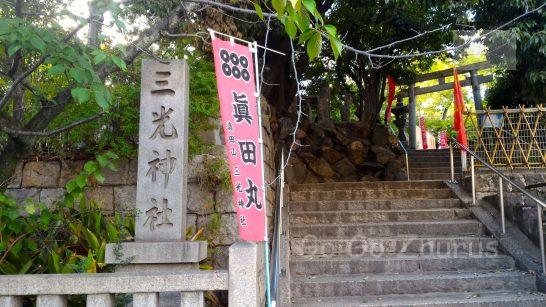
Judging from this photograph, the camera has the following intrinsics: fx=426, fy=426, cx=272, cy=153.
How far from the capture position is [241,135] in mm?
3930

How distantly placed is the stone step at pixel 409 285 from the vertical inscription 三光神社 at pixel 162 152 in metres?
1.82

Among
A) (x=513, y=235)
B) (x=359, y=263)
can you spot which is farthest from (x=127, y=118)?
(x=513, y=235)

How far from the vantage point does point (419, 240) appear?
6066 millimetres

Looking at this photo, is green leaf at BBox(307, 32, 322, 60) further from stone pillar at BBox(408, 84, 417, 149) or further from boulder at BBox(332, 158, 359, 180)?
stone pillar at BBox(408, 84, 417, 149)

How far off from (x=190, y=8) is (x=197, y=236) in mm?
2742

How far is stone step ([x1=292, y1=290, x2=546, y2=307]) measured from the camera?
15.4ft

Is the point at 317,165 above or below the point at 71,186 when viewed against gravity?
above

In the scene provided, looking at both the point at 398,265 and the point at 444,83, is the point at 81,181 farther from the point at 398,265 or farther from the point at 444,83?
the point at 444,83

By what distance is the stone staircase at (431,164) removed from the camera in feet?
37.1

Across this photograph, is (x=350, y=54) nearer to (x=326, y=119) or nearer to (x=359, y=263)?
(x=326, y=119)

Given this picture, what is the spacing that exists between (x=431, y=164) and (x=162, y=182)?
33.2 feet

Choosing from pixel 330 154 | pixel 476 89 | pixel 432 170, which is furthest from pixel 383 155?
pixel 476 89

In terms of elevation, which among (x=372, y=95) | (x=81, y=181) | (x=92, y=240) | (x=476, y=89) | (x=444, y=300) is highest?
(x=372, y=95)

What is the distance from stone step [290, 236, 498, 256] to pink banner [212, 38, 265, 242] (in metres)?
2.31
